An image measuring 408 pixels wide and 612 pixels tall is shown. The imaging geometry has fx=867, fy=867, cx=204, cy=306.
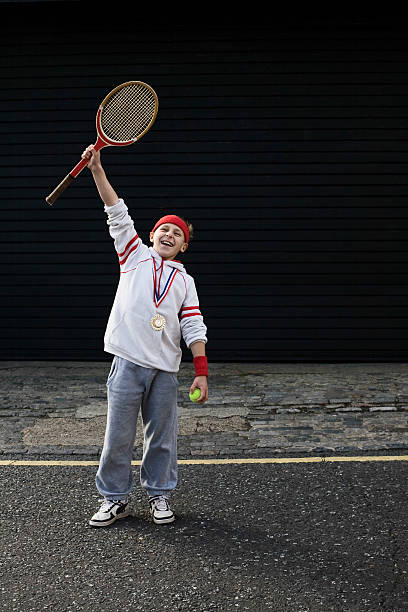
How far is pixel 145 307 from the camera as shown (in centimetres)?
478

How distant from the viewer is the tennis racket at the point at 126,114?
4.93 metres

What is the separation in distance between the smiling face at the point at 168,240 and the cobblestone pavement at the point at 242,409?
1.85 metres

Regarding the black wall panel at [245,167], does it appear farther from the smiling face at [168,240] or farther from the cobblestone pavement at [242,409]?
the smiling face at [168,240]

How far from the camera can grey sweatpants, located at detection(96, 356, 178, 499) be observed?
15.8 ft

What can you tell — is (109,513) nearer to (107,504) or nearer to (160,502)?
(107,504)

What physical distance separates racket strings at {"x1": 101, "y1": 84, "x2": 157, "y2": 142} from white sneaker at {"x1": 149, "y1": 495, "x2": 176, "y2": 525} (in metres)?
2.05

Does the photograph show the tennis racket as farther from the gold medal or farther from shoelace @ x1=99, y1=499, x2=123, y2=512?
shoelace @ x1=99, y1=499, x2=123, y2=512

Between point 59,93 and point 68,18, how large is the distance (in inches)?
32.0

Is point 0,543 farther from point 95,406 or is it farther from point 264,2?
point 264,2

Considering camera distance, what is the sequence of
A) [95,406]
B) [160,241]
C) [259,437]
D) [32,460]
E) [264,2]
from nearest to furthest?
[160,241] → [32,460] → [259,437] → [95,406] → [264,2]

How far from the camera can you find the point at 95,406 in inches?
303

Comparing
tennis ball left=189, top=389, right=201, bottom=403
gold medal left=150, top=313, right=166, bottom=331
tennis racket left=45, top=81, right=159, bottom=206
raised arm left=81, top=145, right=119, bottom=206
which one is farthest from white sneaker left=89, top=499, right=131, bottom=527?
tennis racket left=45, top=81, right=159, bottom=206

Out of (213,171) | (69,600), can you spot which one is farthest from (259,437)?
(213,171)

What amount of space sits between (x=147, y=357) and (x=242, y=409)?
2929 millimetres
